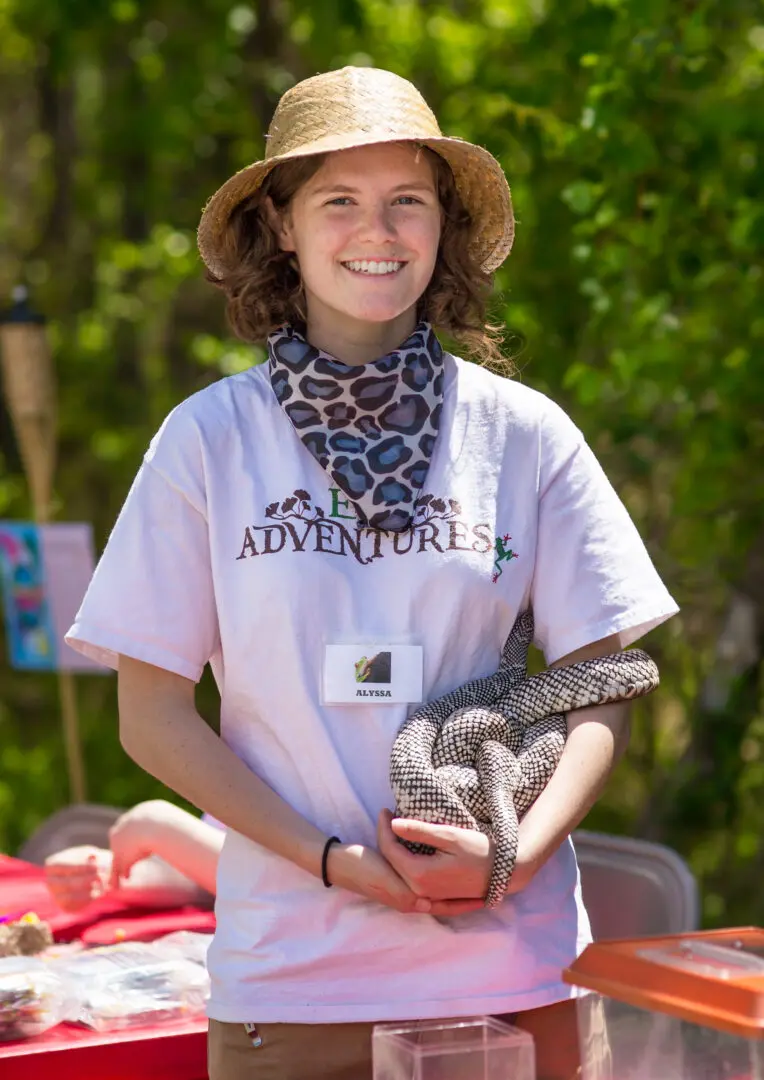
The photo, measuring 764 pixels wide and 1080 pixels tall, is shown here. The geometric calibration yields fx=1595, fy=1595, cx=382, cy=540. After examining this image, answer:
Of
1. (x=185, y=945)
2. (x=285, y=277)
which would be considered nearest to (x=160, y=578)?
(x=285, y=277)

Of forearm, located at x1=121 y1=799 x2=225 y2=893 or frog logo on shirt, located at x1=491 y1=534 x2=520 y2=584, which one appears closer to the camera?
frog logo on shirt, located at x1=491 y1=534 x2=520 y2=584

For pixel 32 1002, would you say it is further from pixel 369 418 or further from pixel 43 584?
pixel 43 584

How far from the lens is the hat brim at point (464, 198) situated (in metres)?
1.80

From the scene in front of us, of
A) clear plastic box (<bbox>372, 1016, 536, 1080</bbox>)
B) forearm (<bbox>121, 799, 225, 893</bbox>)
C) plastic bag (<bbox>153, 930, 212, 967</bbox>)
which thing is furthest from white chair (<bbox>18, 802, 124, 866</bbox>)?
clear plastic box (<bbox>372, 1016, 536, 1080</bbox>)

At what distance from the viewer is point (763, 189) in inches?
140

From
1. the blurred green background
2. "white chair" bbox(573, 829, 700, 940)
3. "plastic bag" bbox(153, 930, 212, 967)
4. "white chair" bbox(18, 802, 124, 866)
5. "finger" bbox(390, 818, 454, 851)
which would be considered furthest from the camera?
"white chair" bbox(18, 802, 124, 866)

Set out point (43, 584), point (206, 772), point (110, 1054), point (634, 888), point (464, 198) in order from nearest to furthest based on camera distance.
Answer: point (206, 772), point (464, 198), point (110, 1054), point (634, 888), point (43, 584)

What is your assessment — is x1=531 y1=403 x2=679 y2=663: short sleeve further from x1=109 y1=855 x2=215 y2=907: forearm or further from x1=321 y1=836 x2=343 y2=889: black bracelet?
x1=109 y1=855 x2=215 y2=907: forearm

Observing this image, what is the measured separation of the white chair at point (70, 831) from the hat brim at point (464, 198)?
217 centimetres

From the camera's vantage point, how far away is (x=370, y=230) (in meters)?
1.71

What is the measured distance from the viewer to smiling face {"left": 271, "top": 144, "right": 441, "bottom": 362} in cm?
172

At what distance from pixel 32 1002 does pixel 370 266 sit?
114cm

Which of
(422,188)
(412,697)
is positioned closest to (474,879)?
(412,697)

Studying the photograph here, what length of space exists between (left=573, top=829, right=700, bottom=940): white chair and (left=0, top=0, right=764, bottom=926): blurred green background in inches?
40.3
